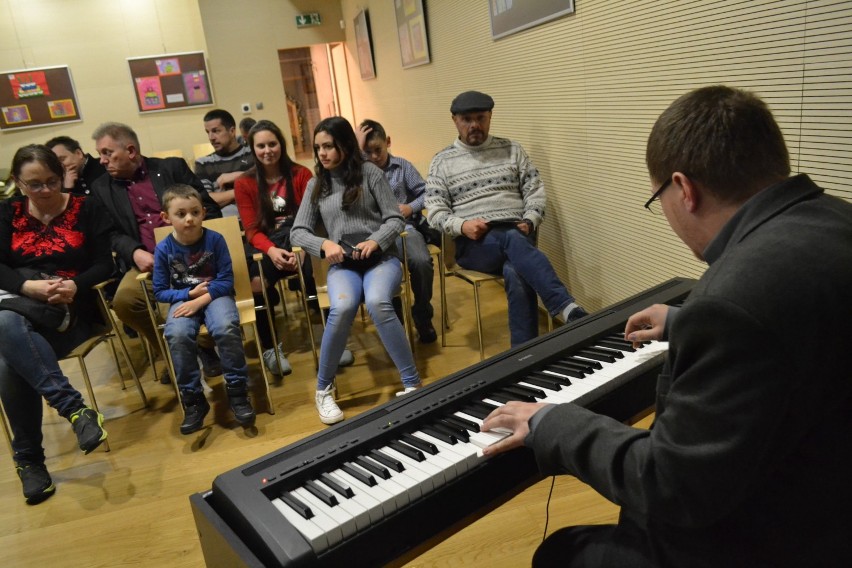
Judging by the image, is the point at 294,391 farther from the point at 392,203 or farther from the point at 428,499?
the point at 428,499

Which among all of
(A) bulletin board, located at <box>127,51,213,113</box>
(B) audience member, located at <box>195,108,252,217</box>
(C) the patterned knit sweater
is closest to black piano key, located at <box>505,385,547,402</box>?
(C) the patterned knit sweater

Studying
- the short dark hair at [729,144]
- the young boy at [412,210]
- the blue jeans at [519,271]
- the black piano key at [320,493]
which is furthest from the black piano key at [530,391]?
the young boy at [412,210]

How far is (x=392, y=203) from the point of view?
2988 mm

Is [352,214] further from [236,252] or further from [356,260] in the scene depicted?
[236,252]

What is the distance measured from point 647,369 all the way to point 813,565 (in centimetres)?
57

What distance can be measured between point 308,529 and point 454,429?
35cm

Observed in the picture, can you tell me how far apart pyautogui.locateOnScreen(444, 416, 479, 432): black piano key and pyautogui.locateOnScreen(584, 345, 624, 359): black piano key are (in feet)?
1.35

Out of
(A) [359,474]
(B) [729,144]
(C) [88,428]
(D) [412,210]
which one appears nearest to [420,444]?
(A) [359,474]

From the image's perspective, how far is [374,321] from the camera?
2709 millimetres

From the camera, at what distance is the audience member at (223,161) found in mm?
4047

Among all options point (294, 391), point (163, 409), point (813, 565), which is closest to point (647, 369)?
point (813, 565)

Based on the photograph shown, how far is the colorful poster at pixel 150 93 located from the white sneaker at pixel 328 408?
6.46 metres

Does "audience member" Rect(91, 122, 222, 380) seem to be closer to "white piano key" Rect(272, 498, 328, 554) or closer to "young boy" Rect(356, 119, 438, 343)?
"young boy" Rect(356, 119, 438, 343)

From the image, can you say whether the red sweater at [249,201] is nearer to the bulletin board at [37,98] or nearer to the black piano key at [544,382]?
the black piano key at [544,382]
